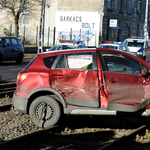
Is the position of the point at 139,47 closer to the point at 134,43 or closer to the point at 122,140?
the point at 134,43

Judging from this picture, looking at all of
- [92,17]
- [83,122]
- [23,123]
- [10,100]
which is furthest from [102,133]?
[92,17]

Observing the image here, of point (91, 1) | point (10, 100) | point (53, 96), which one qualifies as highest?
point (91, 1)

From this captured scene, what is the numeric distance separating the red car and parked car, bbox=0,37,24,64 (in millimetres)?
16522

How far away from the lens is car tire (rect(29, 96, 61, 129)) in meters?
7.52

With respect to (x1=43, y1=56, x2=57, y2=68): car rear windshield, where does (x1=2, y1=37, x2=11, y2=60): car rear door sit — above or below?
below

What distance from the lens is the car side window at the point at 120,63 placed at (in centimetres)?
747

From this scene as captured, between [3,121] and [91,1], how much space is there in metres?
46.2

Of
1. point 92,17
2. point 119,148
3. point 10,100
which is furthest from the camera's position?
point 92,17

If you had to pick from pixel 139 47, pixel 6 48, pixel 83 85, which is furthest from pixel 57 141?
pixel 139 47

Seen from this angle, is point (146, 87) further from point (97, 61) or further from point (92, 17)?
point (92, 17)

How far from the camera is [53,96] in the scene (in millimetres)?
7656

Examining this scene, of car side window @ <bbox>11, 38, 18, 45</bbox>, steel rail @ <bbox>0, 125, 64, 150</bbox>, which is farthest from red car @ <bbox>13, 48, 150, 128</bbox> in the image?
car side window @ <bbox>11, 38, 18, 45</bbox>

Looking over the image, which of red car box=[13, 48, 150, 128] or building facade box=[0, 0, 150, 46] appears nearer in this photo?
red car box=[13, 48, 150, 128]

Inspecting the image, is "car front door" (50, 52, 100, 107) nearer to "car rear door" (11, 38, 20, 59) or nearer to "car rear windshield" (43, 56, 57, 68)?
"car rear windshield" (43, 56, 57, 68)
